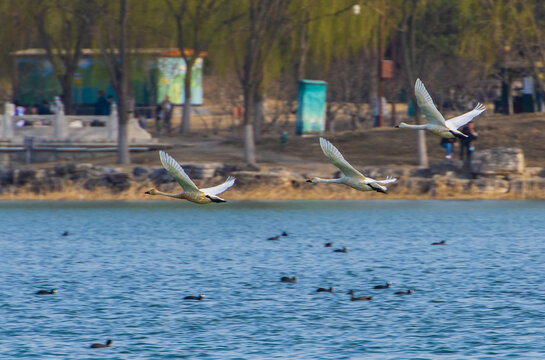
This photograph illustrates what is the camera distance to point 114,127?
140 ft

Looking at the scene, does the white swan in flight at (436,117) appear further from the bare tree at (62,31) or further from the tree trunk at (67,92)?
the tree trunk at (67,92)

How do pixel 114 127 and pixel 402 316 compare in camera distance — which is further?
pixel 114 127

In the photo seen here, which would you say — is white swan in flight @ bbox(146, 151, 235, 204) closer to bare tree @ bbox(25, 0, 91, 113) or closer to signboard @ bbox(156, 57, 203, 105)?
bare tree @ bbox(25, 0, 91, 113)

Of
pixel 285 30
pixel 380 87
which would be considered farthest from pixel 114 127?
pixel 380 87

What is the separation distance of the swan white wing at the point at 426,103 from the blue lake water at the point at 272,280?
4.04 m

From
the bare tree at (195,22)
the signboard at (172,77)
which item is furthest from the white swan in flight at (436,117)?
the signboard at (172,77)

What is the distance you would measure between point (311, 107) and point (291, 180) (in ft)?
21.3

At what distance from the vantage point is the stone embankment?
38.7 m

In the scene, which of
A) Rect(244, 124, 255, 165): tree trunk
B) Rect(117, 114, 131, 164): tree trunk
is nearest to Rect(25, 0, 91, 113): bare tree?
Rect(117, 114, 131, 164): tree trunk

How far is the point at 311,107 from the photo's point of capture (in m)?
44.8

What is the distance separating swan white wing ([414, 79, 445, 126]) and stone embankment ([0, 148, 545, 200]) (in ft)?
63.3

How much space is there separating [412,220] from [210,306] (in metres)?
17.7

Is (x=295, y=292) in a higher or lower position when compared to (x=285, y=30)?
lower

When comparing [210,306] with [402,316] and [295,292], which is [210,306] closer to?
[295,292]
